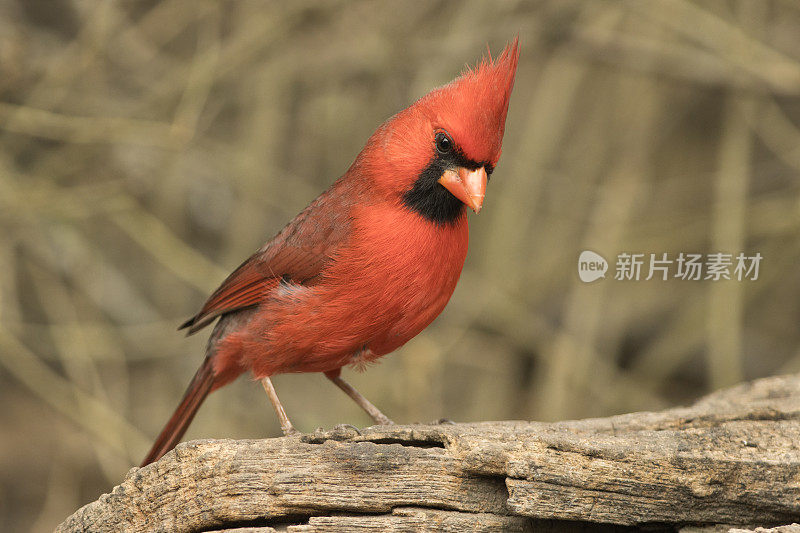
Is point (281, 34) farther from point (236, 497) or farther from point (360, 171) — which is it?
point (236, 497)

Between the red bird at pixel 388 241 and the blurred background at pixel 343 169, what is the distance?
1.76m

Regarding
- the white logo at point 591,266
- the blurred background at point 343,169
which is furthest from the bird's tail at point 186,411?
the white logo at point 591,266

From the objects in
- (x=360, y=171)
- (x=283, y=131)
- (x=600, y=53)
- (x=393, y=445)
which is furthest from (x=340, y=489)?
(x=283, y=131)

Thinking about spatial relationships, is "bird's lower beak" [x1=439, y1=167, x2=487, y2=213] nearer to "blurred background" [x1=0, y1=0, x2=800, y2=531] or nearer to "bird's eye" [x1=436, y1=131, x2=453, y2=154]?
"bird's eye" [x1=436, y1=131, x2=453, y2=154]

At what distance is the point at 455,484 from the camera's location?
9.63 feet

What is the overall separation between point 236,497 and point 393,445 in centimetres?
50

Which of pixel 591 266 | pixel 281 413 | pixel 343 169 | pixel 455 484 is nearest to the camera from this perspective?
pixel 455 484

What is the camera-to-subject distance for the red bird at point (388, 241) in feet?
10.9

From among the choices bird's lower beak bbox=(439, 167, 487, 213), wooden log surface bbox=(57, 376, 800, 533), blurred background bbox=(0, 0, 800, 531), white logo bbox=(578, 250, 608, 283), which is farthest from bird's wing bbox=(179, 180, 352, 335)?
white logo bbox=(578, 250, 608, 283)

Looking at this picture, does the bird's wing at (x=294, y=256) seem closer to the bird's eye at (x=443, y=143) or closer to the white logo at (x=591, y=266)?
the bird's eye at (x=443, y=143)

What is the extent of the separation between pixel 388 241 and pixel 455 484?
0.91 m

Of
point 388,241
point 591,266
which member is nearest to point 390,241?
point 388,241

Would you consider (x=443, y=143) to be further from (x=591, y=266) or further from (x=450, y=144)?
(x=591, y=266)

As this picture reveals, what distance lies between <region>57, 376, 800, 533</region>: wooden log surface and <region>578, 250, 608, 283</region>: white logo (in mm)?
2803
